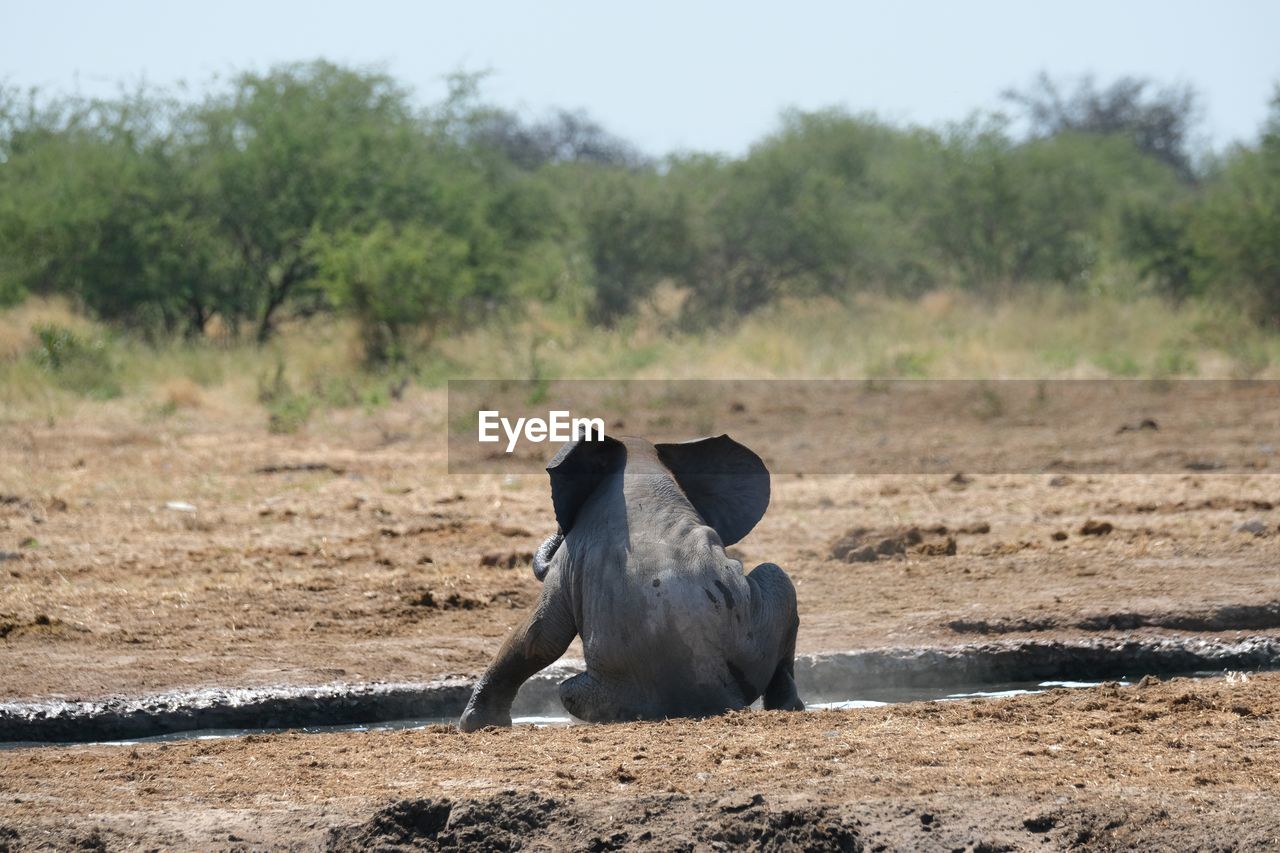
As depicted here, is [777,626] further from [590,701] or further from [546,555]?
[546,555]

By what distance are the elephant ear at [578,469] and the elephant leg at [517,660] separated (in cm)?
23

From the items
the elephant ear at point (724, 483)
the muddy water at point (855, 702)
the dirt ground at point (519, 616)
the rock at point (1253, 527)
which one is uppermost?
the elephant ear at point (724, 483)

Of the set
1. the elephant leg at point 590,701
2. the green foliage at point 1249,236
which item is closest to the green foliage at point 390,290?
the green foliage at point 1249,236

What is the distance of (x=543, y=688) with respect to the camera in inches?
249

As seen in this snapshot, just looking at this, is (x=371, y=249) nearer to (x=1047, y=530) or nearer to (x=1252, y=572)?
(x=1047, y=530)

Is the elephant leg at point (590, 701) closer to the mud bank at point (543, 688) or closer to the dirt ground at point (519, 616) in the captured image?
the dirt ground at point (519, 616)

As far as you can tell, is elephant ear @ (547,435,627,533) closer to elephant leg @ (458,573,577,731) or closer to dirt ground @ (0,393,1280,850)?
elephant leg @ (458,573,577,731)

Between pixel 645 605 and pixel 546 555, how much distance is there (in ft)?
2.28

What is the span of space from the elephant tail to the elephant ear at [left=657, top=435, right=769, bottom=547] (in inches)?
18.2

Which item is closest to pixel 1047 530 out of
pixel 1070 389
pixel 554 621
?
pixel 554 621

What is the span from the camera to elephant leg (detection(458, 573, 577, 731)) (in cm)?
532

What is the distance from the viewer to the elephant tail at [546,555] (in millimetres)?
5531

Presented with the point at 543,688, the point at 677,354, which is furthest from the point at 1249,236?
the point at 543,688

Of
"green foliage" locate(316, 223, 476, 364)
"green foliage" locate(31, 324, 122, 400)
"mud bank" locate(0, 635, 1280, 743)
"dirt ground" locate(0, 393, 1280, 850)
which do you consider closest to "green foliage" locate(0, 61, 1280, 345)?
"green foliage" locate(316, 223, 476, 364)
